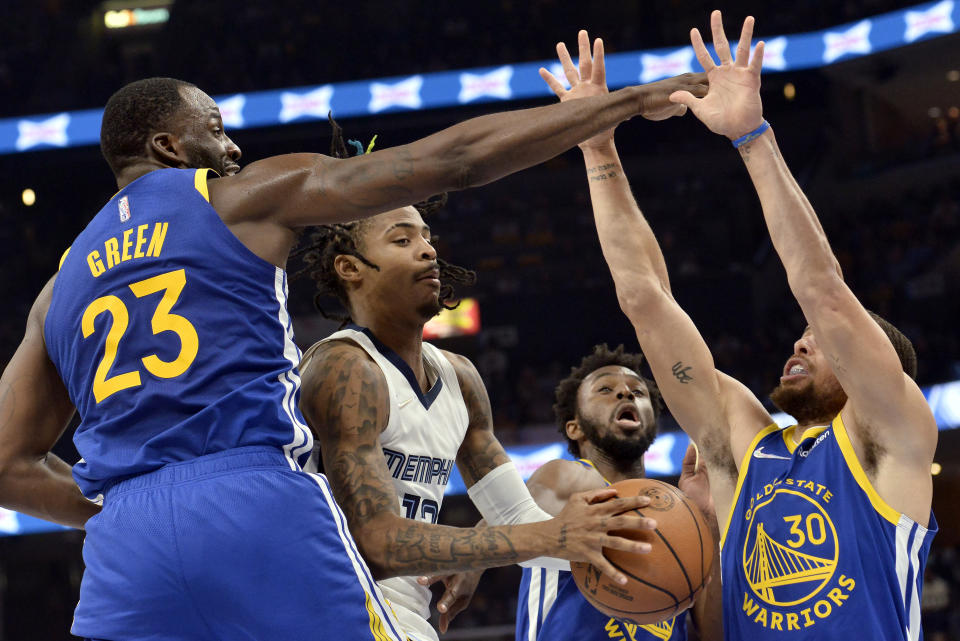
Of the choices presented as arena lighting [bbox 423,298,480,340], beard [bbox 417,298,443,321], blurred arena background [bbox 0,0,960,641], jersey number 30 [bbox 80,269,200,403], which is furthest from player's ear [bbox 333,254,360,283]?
arena lighting [bbox 423,298,480,340]

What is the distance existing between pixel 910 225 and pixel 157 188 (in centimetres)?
1514

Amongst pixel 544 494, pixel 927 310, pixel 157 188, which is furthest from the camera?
pixel 927 310

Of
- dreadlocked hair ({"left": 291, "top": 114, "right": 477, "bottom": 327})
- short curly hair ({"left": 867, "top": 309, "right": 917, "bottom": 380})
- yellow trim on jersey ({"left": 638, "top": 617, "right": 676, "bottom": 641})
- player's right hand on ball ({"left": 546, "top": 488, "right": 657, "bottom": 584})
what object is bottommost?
yellow trim on jersey ({"left": 638, "top": 617, "right": 676, "bottom": 641})

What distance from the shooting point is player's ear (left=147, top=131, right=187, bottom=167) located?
Answer: 286cm

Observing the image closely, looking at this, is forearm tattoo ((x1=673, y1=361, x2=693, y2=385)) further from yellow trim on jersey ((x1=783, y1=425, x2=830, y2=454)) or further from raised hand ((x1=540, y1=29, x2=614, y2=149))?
raised hand ((x1=540, y1=29, x2=614, y2=149))

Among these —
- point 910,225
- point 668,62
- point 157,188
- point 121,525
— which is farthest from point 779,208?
point 910,225

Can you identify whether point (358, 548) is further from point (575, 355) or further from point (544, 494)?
point (575, 355)

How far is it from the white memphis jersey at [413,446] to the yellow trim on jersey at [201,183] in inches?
32.3

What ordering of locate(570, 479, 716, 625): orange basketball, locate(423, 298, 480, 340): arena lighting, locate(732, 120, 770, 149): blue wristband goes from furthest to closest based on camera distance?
locate(423, 298, 480, 340): arena lighting → locate(732, 120, 770, 149): blue wristband → locate(570, 479, 716, 625): orange basketball

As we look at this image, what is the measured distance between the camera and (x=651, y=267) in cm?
368

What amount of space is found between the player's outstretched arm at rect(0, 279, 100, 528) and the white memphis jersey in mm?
832

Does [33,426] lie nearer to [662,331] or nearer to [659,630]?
[662,331]

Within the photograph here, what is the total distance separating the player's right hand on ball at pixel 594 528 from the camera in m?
2.63

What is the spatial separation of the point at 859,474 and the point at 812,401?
1.38ft
